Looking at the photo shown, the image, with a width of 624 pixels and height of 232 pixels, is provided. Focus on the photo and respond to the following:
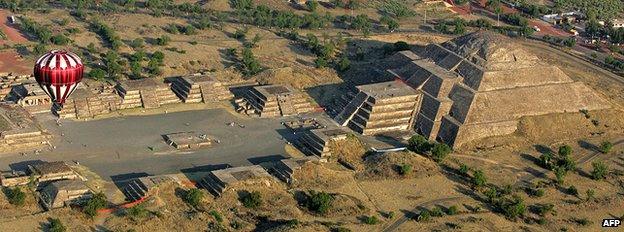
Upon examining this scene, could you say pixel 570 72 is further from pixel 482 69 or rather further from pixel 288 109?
pixel 288 109

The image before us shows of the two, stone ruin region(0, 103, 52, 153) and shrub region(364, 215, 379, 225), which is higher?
shrub region(364, 215, 379, 225)

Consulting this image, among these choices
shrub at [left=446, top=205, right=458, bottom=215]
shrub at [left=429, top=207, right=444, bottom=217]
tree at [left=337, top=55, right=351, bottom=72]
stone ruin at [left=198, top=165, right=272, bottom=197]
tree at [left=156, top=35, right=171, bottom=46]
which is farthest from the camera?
tree at [left=156, top=35, right=171, bottom=46]

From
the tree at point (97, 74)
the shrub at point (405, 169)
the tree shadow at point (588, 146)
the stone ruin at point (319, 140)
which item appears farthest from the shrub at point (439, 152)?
the tree at point (97, 74)

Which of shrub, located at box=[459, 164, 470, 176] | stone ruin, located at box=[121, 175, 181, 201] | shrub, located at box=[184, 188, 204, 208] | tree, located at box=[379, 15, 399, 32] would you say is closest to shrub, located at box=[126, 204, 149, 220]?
stone ruin, located at box=[121, 175, 181, 201]

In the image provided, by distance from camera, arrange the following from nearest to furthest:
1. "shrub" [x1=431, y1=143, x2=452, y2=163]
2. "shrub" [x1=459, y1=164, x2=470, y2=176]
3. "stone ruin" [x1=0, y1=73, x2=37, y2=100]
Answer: "shrub" [x1=459, y1=164, x2=470, y2=176] → "shrub" [x1=431, y1=143, x2=452, y2=163] → "stone ruin" [x1=0, y1=73, x2=37, y2=100]

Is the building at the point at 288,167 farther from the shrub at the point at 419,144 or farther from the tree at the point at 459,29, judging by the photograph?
the tree at the point at 459,29

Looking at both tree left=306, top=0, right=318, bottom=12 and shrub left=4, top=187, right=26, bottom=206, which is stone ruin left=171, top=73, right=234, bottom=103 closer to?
shrub left=4, top=187, right=26, bottom=206

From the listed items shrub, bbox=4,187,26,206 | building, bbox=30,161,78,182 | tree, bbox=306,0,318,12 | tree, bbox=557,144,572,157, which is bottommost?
tree, bbox=306,0,318,12
